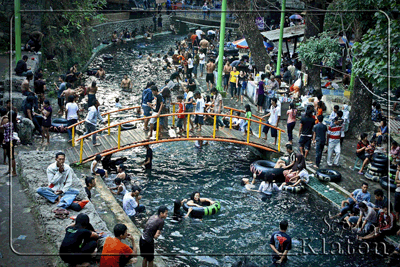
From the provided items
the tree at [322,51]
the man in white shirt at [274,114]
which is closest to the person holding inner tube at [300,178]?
the man in white shirt at [274,114]

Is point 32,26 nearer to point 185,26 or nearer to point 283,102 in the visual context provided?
point 283,102

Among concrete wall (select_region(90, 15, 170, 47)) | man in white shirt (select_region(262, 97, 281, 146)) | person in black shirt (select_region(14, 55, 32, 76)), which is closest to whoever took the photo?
man in white shirt (select_region(262, 97, 281, 146))

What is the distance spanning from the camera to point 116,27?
1727 inches

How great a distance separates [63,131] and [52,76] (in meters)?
9.21

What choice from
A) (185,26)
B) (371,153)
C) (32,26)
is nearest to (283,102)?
(371,153)

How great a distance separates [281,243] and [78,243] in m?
4.60

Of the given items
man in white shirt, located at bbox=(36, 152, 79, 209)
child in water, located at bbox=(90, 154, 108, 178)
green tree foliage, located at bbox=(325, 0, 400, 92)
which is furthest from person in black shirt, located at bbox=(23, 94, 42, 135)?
green tree foliage, located at bbox=(325, 0, 400, 92)

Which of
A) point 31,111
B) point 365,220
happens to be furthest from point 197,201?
point 31,111

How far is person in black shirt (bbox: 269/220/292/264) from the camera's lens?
33.4ft

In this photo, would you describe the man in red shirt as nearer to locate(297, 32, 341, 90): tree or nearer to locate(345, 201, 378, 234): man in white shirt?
locate(345, 201, 378, 234): man in white shirt

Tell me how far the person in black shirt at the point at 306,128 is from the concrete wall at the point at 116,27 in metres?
25.2

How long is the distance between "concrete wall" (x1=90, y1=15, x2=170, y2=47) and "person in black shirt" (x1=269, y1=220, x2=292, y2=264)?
29.7 m

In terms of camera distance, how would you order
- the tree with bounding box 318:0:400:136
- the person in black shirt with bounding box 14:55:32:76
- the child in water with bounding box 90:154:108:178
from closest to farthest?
1. the tree with bounding box 318:0:400:136
2. the child in water with bounding box 90:154:108:178
3. the person in black shirt with bounding box 14:55:32:76

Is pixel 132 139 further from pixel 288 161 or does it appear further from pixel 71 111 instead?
pixel 288 161
